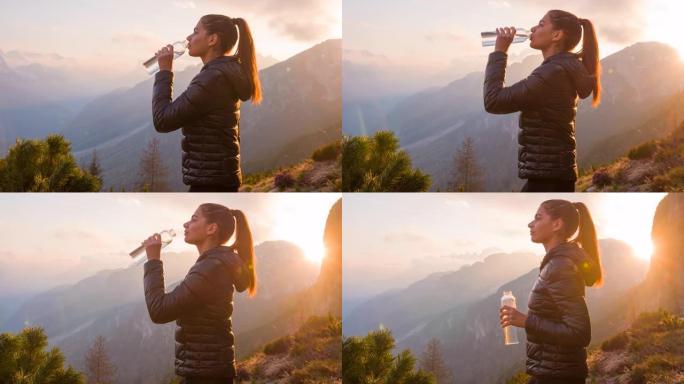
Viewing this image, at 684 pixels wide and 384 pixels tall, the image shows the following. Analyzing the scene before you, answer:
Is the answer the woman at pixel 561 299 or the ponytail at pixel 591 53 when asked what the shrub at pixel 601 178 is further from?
the ponytail at pixel 591 53

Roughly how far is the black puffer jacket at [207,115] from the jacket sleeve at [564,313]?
8.64 ft

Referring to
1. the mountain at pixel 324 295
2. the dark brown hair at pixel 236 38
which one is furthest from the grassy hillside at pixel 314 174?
the dark brown hair at pixel 236 38

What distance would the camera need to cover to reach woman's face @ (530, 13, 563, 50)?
765 centimetres

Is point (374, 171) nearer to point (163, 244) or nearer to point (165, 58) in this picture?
point (163, 244)

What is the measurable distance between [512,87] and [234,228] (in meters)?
2.45

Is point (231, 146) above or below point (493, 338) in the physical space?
above

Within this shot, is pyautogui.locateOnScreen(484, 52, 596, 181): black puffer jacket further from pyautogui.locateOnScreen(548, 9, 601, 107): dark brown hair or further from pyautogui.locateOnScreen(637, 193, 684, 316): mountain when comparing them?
pyautogui.locateOnScreen(637, 193, 684, 316): mountain

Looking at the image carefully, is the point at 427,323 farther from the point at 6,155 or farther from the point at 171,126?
the point at 6,155

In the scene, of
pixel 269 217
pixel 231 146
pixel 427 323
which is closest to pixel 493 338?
pixel 427 323

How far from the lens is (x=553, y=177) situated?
25.4 feet

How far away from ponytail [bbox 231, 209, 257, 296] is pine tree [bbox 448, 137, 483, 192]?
1857 mm

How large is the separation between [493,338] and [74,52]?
14.4 ft

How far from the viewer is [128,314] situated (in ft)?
27.3

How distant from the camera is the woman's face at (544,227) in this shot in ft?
24.9
